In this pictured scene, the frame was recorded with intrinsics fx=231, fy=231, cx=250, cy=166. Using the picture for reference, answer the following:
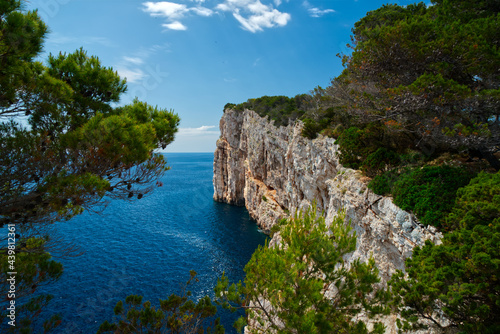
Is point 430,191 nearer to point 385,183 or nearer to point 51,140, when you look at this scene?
point 385,183

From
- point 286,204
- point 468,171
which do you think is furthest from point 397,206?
point 286,204

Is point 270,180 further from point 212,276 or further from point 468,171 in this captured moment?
point 468,171

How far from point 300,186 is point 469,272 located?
19302 mm

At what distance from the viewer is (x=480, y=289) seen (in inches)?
190

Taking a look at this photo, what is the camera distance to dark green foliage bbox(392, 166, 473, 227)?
7.73 m

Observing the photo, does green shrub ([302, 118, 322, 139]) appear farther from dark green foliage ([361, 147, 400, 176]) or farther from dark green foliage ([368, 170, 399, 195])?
dark green foliage ([368, 170, 399, 195])

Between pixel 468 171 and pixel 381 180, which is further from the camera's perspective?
pixel 381 180

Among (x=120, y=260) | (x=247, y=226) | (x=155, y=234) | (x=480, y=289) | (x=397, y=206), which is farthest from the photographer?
(x=247, y=226)

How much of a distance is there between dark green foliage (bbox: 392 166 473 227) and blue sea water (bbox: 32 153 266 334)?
50.4ft

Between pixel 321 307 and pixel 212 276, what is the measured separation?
62.5 feet

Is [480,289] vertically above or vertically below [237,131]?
below

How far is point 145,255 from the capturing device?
26.5 m

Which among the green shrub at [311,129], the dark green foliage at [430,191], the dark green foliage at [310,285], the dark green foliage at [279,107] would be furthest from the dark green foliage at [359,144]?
the dark green foliage at [279,107]

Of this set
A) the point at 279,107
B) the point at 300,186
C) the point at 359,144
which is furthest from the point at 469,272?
the point at 279,107
